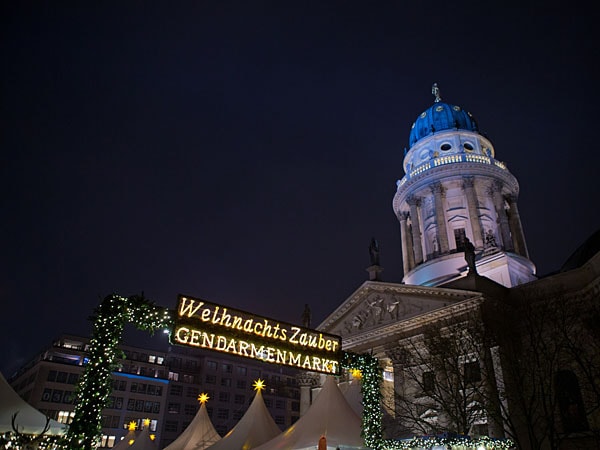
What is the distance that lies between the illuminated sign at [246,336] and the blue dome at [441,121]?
42.7m

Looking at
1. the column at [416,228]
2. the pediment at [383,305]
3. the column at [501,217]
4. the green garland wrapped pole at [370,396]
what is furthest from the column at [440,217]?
the green garland wrapped pole at [370,396]

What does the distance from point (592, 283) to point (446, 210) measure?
20.1 m

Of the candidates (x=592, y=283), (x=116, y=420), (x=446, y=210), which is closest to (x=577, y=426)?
(x=592, y=283)

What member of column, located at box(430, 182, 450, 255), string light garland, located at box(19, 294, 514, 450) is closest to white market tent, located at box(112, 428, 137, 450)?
string light garland, located at box(19, 294, 514, 450)

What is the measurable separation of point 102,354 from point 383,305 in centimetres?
2705

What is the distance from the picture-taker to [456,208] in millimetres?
47625

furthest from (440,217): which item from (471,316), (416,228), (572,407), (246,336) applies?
(246,336)

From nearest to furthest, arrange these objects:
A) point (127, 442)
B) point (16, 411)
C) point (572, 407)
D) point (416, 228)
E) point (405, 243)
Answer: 1. point (16, 411)
2. point (572, 407)
3. point (127, 442)
4. point (416, 228)
5. point (405, 243)

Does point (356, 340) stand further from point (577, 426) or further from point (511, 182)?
point (511, 182)

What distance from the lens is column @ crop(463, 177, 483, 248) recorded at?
144 ft

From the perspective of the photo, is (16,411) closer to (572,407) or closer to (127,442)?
(127,442)

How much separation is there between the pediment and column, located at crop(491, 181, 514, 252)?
1485cm

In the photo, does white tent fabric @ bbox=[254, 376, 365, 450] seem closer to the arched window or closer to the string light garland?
the string light garland

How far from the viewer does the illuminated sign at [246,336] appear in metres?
13.2
